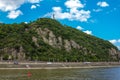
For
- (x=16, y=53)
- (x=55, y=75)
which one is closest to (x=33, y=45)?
(x=16, y=53)

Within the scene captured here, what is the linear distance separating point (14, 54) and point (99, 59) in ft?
211

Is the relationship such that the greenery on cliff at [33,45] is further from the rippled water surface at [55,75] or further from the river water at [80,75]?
the river water at [80,75]

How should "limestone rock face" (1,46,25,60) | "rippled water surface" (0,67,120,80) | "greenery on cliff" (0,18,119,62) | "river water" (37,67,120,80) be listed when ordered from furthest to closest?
"greenery on cliff" (0,18,119,62)
"limestone rock face" (1,46,25,60)
"river water" (37,67,120,80)
"rippled water surface" (0,67,120,80)

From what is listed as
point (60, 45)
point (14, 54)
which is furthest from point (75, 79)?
point (60, 45)

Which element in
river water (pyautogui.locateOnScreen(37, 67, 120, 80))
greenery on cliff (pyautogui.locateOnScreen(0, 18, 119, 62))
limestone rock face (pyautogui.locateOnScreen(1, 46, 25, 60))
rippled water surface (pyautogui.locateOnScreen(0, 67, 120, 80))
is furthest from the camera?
greenery on cliff (pyautogui.locateOnScreen(0, 18, 119, 62))

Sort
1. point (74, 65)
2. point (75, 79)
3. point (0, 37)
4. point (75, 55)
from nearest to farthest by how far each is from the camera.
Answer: point (75, 79)
point (74, 65)
point (0, 37)
point (75, 55)

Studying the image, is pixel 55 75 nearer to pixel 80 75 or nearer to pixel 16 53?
pixel 80 75

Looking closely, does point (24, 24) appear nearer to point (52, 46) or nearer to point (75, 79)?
point (52, 46)

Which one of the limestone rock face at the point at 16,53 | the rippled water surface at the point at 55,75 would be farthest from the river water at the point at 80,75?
the limestone rock face at the point at 16,53

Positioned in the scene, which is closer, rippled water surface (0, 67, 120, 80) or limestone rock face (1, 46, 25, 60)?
rippled water surface (0, 67, 120, 80)

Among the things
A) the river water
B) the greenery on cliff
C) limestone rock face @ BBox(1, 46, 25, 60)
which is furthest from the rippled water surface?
limestone rock face @ BBox(1, 46, 25, 60)

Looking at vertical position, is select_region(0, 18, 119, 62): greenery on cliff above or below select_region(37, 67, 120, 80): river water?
above

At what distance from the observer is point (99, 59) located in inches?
7820

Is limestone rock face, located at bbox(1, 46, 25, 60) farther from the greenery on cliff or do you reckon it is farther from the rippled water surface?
the rippled water surface
